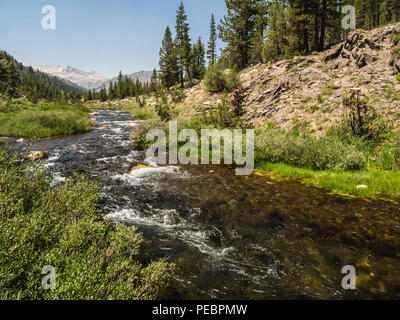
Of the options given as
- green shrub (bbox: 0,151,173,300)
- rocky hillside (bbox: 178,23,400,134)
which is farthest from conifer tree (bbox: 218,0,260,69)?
green shrub (bbox: 0,151,173,300)

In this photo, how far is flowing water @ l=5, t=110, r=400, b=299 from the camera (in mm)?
4875

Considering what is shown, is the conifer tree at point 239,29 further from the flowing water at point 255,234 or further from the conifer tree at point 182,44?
the flowing water at point 255,234

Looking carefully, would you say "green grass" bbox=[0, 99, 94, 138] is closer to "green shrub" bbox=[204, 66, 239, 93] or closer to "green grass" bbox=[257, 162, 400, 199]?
"green shrub" bbox=[204, 66, 239, 93]

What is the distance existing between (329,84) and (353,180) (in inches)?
552

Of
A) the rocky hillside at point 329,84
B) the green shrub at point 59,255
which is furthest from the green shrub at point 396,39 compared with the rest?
the green shrub at point 59,255

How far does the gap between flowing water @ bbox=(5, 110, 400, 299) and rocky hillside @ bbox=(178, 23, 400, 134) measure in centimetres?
1009

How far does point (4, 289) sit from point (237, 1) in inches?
1902

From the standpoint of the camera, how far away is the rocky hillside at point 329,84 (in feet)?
53.5

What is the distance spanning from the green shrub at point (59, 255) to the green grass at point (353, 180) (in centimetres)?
995

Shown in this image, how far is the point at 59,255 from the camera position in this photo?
141 inches

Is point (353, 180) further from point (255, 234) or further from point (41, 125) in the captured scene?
point (41, 125)

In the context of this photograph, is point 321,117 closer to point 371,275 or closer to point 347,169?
point 347,169
